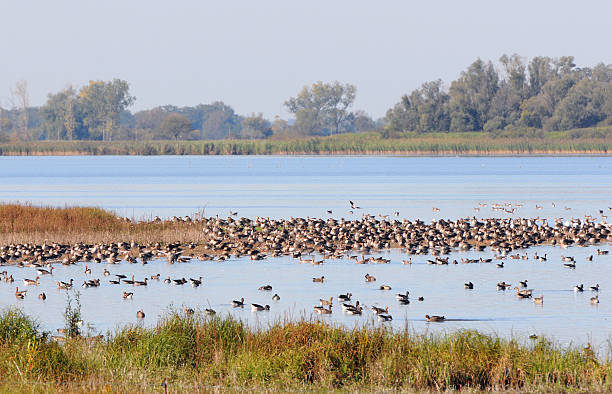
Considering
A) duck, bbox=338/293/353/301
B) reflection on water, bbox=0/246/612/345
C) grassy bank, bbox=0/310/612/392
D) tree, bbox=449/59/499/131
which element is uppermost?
tree, bbox=449/59/499/131

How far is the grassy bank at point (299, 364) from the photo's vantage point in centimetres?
1452

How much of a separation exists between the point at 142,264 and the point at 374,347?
56.3 feet

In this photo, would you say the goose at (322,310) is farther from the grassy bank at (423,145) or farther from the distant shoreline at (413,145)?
the distant shoreline at (413,145)

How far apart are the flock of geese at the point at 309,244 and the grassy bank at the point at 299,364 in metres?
10.0

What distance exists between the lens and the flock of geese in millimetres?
31094

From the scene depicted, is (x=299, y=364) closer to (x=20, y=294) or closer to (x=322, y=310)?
(x=322, y=310)

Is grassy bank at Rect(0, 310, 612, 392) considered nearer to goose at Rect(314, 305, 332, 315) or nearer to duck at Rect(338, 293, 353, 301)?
goose at Rect(314, 305, 332, 315)

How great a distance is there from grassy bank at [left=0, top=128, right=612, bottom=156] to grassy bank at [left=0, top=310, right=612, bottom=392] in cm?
12865

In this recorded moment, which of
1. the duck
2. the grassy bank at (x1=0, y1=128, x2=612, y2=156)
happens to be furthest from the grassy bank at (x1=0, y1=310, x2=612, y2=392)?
the grassy bank at (x1=0, y1=128, x2=612, y2=156)

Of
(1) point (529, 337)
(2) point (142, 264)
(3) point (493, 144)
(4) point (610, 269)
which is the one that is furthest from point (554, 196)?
(3) point (493, 144)

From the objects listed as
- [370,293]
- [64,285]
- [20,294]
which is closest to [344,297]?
[370,293]

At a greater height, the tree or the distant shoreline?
the tree

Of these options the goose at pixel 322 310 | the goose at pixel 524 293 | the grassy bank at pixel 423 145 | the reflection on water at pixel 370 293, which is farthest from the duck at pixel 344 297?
the grassy bank at pixel 423 145

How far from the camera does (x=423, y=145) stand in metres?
151
